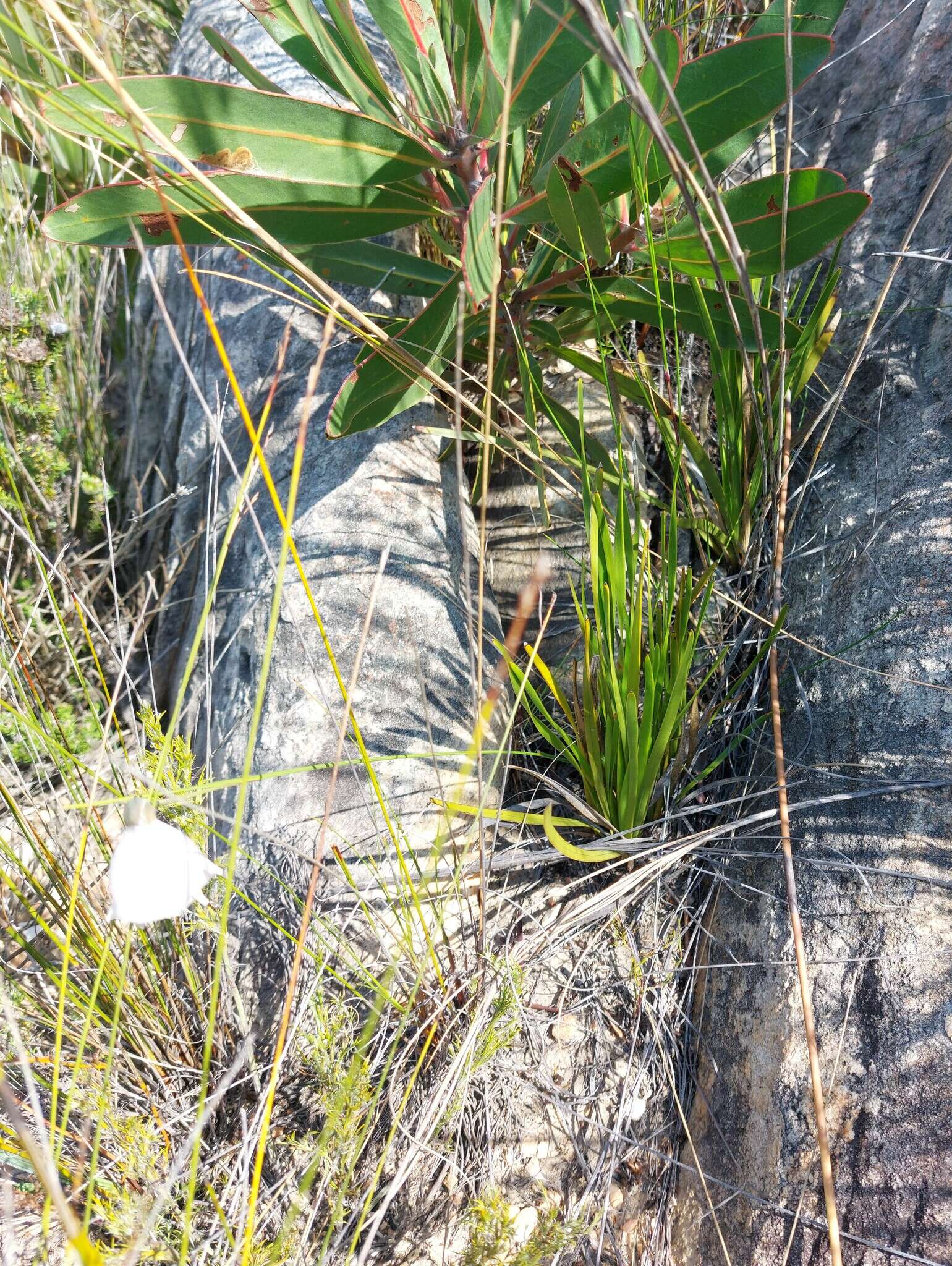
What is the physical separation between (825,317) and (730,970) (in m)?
1.00

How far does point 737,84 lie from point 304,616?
0.99 metres

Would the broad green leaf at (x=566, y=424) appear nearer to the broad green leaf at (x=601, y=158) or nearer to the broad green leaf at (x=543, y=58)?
the broad green leaf at (x=601, y=158)

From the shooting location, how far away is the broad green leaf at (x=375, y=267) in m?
1.36

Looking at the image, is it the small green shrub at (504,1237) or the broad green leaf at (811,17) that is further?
the broad green leaf at (811,17)

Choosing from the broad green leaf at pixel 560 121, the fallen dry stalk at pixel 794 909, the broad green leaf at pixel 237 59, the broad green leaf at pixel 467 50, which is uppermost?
the broad green leaf at pixel 237 59

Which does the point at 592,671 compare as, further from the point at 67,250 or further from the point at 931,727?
the point at 67,250

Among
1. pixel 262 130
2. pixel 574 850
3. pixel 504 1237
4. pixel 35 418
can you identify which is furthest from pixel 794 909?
pixel 35 418

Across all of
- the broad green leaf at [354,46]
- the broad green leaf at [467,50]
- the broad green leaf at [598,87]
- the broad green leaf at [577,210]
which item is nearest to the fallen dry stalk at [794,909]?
the broad green leaf at [577,210]

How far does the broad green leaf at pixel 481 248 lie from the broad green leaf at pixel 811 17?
0.42 meters

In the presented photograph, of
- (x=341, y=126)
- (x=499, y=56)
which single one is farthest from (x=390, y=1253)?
(x=499, y=56)

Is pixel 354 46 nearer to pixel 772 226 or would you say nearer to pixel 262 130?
pixel 262 130

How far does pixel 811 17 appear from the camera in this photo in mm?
1098

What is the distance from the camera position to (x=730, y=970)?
1136 mm

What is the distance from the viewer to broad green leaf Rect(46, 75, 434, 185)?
1067 mm
